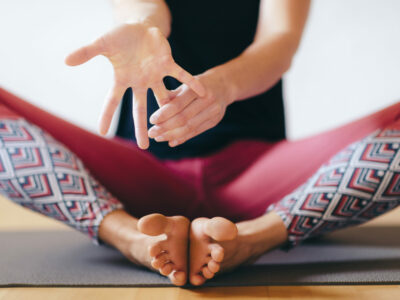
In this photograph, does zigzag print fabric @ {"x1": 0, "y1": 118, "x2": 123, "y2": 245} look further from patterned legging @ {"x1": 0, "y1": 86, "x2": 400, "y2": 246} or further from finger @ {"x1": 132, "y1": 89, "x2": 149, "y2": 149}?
finger @ {"x1": 132, "y1": 89, "x2": 149, "y2": 149}

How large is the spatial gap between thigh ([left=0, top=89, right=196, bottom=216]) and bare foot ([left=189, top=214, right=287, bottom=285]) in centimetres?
20

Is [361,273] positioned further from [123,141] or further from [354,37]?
[354,37]

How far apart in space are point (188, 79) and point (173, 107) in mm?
41

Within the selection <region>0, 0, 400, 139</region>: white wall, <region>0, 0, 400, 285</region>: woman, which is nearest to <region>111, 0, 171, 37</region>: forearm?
<region>0, 0, 400, 285</region>: woman

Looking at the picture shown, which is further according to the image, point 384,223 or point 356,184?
point 384,223

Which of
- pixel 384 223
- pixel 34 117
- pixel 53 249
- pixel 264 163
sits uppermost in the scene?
pixel 34 117

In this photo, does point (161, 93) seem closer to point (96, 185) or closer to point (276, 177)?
point (96, 185)

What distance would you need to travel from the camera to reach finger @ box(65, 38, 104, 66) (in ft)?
1.55

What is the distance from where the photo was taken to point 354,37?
6.22 feet

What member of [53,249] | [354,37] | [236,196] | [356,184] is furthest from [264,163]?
[354,37]

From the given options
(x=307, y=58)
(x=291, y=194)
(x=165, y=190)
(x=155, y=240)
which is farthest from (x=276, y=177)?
(x=307, y=58)

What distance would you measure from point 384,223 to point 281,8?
0.59 m

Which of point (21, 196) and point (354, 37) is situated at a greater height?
point (354, 37)

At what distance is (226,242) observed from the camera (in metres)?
0.60
